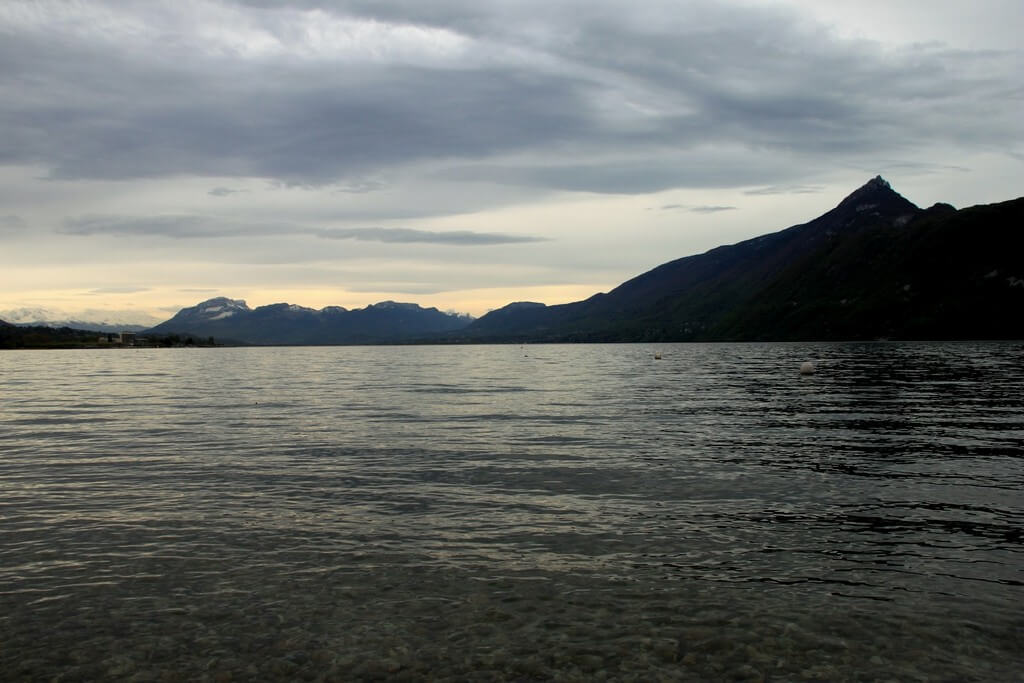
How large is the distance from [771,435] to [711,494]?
674 inches

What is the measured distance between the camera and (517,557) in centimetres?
1808

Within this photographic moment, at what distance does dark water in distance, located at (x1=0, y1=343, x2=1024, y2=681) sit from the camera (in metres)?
12.9

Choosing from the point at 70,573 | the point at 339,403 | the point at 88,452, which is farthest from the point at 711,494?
the point at 339,403

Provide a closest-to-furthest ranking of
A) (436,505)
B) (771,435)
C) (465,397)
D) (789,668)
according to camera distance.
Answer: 1. (789,668)
2. (436,505)
3. (771,435)
4. (465,397)

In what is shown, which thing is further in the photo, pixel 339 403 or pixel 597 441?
pixel 339 403

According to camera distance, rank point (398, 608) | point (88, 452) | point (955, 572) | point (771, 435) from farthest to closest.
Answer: point (771, 435), point (88, 452), point (955, 572), point (398, 608)

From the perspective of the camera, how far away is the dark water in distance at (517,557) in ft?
42.4

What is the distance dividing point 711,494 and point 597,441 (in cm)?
1350

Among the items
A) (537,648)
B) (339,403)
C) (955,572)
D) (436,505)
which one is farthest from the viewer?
(339,403)

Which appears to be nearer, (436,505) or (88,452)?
(436,505)

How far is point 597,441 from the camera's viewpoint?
38.3 metres

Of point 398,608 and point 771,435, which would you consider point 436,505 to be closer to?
point 398,608

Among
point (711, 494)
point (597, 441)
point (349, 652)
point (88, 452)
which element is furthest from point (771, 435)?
point (88, 452)

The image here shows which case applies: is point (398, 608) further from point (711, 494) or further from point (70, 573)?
point (711, 494)
